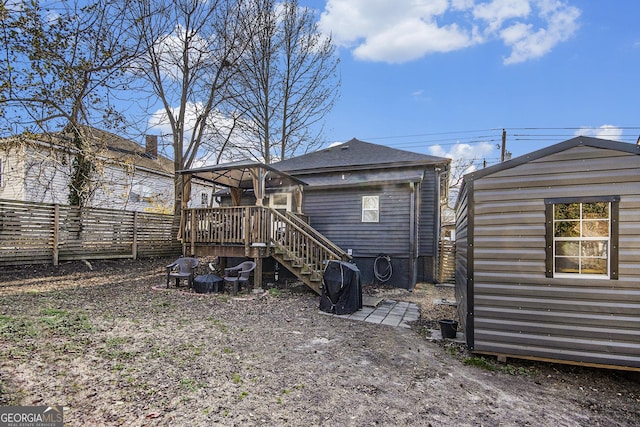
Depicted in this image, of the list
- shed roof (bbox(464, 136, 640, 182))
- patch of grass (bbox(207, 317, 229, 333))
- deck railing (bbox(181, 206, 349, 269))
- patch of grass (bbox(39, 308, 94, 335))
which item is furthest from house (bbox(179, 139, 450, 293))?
shed roof (bbox(464, 136, 640, 182))

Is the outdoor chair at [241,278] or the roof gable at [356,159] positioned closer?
the outdoor chair at [241,278]

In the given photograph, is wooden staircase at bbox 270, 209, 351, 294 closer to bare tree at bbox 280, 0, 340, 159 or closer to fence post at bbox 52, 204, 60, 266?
fence post at bbox 52, 204, 60, 266

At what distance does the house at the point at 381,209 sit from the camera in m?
10.1

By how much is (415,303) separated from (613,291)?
4765 millimetres

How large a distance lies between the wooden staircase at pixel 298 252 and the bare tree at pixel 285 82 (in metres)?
9.81

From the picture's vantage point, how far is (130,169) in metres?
10.8

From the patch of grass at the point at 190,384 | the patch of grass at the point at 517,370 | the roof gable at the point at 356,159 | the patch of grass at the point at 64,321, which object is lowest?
the patch of grass at the point at 517,370

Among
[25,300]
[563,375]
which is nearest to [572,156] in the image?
[563,375]

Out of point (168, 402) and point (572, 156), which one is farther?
point (572, 156)

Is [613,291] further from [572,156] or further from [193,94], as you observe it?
[193,94]

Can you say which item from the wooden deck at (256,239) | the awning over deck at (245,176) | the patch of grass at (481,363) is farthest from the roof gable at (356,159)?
the patch of grass at (481,363)

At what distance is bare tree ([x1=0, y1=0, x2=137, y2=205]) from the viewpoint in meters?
6.39

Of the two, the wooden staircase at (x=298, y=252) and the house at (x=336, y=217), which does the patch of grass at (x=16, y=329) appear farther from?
the wooden staircase at (x=298, y=252)

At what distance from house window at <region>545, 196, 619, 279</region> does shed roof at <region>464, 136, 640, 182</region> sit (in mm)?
622
